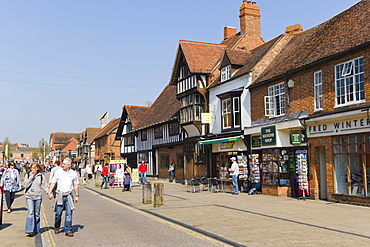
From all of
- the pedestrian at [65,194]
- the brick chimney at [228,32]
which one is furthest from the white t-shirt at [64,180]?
the brick chimney at [228,32]

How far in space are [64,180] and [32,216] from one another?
3.68 ft

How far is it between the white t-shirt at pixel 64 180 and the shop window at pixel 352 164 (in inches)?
399

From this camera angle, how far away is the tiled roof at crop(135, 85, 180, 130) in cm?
3284

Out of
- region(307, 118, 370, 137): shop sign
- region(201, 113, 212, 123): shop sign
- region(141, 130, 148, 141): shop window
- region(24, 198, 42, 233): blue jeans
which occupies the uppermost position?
region(201, 113, 212, 123): shop sign

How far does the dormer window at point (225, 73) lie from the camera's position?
23230mm

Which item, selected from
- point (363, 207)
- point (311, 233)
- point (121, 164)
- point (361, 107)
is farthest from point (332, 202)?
point (121, 164)

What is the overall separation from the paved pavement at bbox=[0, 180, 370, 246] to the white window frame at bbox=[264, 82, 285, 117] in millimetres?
4532

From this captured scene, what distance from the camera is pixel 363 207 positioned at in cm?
1344

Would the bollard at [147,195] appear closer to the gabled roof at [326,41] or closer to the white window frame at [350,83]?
the gabled roof at [326,41]

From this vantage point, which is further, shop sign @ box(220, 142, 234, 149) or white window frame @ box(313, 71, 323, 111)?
shop sign @ box(220, 142, 234, 149)

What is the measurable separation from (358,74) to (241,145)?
27.7 feet

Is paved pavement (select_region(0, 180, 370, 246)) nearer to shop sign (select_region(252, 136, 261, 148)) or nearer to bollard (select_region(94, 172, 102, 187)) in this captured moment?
shop sign (select_region(252, 136, 261, 148))

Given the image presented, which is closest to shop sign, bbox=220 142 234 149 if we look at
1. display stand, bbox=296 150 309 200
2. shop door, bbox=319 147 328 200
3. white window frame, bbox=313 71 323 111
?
display stand, bbox=296 150 309 200

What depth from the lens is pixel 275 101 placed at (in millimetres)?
18750
